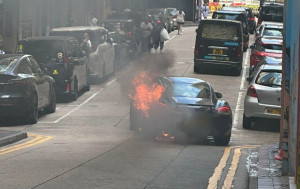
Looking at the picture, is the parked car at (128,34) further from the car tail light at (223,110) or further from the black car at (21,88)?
the car tail light at (223,110)

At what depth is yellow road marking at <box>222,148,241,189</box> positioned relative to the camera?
1237 cm

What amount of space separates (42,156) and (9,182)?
2.94 metres

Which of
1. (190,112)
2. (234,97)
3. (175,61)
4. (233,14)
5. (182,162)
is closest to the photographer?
(182,162)

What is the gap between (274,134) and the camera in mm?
21188

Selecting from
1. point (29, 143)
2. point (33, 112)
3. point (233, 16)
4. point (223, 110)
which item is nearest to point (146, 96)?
point (223, 110)

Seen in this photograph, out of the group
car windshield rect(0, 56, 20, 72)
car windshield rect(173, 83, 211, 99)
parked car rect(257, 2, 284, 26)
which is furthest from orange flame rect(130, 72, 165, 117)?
parked car rect(257, 2, 284, 26)

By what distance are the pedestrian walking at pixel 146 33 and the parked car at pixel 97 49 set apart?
8.36 metres

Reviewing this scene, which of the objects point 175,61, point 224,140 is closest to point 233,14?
point 175,61

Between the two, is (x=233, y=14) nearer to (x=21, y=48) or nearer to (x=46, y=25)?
(x=46, y=25)

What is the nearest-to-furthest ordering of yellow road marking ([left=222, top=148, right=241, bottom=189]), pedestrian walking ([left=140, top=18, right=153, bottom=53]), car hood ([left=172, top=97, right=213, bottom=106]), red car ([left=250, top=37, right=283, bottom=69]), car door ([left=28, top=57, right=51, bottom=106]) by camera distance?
yellow road marking ([left=222, top=148, right=241, bottom=189]) → car hood ([left=172, top=97, right=213, bottom=106]) → car door ([left=28, top=57, right=51, bottom=106]) → red car ([left=250, top=37, right=283, bottom=69]) → pedestrian walking ([left=140, top=18, right=153, bottom=53])

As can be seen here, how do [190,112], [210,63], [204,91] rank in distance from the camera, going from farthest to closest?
[210,63] < [204,91] < [190,112]

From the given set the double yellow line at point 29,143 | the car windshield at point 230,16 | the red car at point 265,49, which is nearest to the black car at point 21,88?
the double yellow line at point 29,143

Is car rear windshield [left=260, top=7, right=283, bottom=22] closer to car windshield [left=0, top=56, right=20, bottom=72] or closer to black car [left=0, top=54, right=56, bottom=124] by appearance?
black car [left=0, top=54, right=56, bottom=124]

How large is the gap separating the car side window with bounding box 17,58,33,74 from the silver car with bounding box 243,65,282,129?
5.18 m
